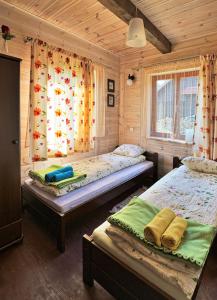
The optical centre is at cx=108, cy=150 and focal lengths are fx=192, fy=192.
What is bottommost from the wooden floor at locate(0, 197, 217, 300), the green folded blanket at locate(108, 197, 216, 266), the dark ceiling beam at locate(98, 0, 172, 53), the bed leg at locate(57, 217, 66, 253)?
the wooden floor at locate(0, 197, 217, 300)

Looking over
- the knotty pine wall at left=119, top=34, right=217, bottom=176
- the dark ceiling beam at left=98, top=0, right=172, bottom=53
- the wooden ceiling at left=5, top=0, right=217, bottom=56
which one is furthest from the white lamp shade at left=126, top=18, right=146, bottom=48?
the knotty pine wall at left=119, top=34, right=217, bottom=176

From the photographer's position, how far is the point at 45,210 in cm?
208

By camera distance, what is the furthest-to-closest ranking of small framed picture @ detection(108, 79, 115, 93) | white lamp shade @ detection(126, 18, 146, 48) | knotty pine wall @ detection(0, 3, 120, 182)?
1. small framed picture @ detection(108, 79, 115, 93)
2. knotty pine wall @ detection(0, 3, 120, 182)
3. white lamp shade @ detection(126, 18, 146, 48)

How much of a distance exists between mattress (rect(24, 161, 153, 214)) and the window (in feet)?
3.66

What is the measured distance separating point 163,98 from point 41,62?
7.03 ft

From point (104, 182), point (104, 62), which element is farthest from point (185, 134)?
point (104, 62)

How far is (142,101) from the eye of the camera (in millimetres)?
3787

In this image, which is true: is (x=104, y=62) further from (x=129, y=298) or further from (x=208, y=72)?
(x=129, y=298)

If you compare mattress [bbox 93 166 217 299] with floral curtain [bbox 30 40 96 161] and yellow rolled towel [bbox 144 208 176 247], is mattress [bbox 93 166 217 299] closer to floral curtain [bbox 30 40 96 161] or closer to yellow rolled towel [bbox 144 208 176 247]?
yellow rolled towel [bbox 144 208 176 247]

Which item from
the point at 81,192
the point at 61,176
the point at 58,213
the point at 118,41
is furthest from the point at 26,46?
the point at 58,213

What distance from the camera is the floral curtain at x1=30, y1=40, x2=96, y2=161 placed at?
102 inches

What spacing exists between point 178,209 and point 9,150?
5.38ft

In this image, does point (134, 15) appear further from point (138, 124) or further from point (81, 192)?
point (81, 192)

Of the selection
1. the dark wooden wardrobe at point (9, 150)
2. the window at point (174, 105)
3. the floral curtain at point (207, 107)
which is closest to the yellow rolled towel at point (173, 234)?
the dark wooden wardrobe at point (9, 150)
